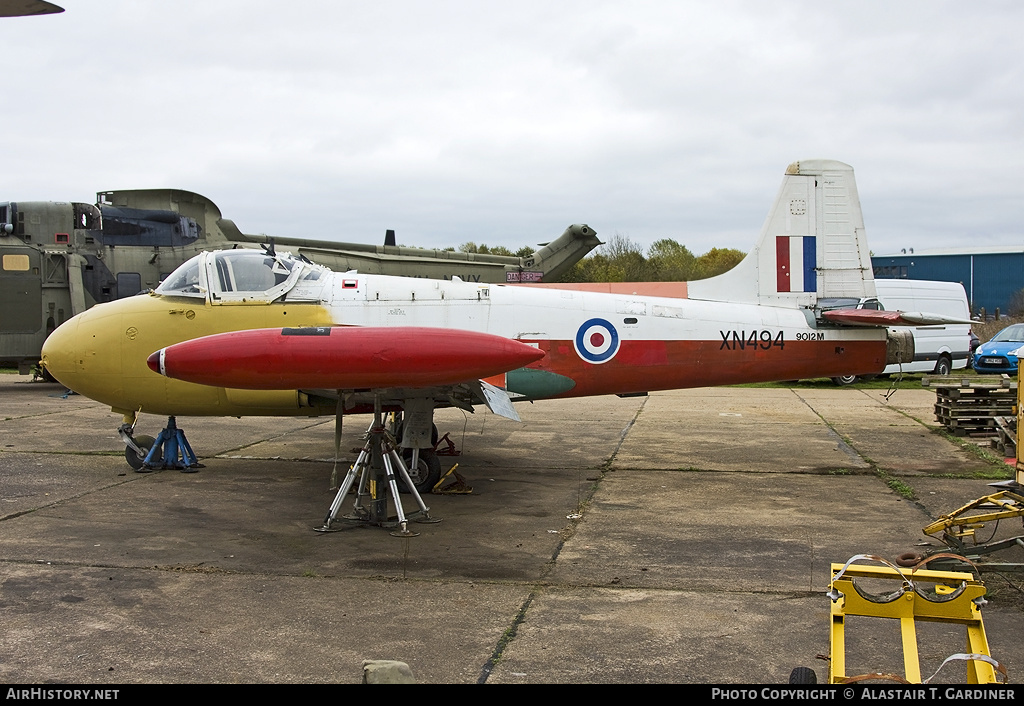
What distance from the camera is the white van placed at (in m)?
22.9

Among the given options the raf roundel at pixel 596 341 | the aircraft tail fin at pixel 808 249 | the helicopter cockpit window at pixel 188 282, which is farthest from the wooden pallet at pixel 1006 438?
the helicopter cockpit window at pixel 188 282

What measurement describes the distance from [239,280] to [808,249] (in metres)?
7.29

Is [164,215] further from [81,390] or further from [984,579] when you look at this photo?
[984,579]

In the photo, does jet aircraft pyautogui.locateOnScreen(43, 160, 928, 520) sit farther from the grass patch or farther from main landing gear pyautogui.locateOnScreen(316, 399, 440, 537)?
the grass patch

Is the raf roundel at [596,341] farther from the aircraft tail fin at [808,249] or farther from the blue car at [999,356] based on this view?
the blue car at [999,356]

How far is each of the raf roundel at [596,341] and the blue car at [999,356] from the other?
56.5ft

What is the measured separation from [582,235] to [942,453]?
11.8 meters

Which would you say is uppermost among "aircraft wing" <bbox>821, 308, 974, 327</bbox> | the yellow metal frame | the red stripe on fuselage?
"aircraft wing" <bbox>821, 308, 974, 327</bbox>

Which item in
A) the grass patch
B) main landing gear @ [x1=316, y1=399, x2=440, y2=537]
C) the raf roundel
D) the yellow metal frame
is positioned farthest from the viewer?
the raf roundel

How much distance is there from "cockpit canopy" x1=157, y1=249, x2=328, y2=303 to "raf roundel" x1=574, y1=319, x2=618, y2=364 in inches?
128

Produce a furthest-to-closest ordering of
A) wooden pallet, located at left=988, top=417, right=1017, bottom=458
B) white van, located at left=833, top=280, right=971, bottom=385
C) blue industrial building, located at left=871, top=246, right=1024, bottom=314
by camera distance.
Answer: blue industrial building, located at left=871, top=246, right=1024, bottom=314, white van, located at left=833, top=280, right=971, bottom=385, wooden pallet, located at left=988, top=417, right=1017, bottom=458

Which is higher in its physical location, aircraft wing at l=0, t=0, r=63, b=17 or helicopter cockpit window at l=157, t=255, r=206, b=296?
aircraft wing at l=0, t=0, r=63, b=17

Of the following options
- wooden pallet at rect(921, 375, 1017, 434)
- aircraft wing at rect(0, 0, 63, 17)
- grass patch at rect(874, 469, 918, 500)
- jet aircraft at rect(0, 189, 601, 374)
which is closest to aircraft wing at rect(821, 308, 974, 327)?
grass patch at rect(874, 469, 918, 500)
